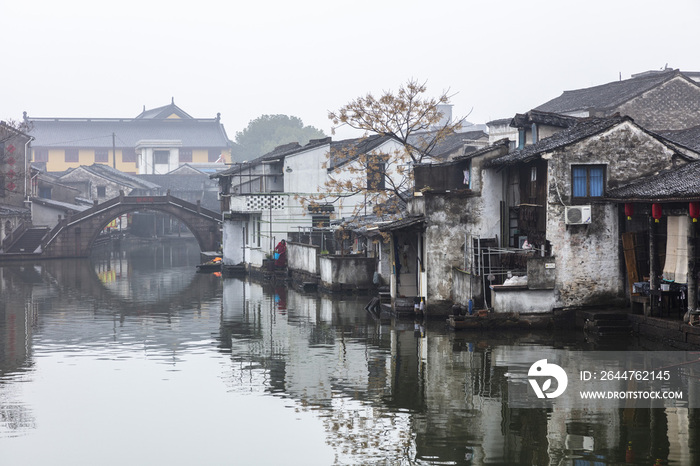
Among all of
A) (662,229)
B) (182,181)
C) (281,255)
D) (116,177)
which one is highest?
(182,181)

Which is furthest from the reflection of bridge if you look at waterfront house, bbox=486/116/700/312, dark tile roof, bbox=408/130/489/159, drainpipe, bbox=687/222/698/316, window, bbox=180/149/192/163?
window, bbox=180/149/192/163

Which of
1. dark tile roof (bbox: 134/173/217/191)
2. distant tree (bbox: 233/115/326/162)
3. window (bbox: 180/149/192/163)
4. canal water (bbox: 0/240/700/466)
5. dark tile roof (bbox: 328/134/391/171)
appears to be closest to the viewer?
canal water (bbox: 0/240/700/466)

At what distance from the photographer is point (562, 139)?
26375mm

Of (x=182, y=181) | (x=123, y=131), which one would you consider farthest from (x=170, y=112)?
(x=182, y=181)

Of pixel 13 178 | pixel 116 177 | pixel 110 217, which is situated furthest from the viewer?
pixel 116 177

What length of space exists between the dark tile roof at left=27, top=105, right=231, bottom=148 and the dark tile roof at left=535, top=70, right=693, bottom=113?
66939mm

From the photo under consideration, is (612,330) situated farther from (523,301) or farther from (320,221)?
(320,221)

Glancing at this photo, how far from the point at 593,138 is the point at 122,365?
1438 cm

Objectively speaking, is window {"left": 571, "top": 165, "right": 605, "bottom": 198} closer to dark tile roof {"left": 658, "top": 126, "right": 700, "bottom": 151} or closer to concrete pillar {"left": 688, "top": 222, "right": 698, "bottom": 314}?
concrete pillar {"left": 688, "top": 222, "right": 698, "bottom": 314}

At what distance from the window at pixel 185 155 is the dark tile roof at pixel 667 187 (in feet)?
296

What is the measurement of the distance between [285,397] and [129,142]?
314ft

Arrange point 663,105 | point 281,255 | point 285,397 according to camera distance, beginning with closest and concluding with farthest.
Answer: point 285,397 < point 663,105 < point 281,255

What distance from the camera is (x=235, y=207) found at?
46.6 metres

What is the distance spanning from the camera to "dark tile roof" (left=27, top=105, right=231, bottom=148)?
10881cm
